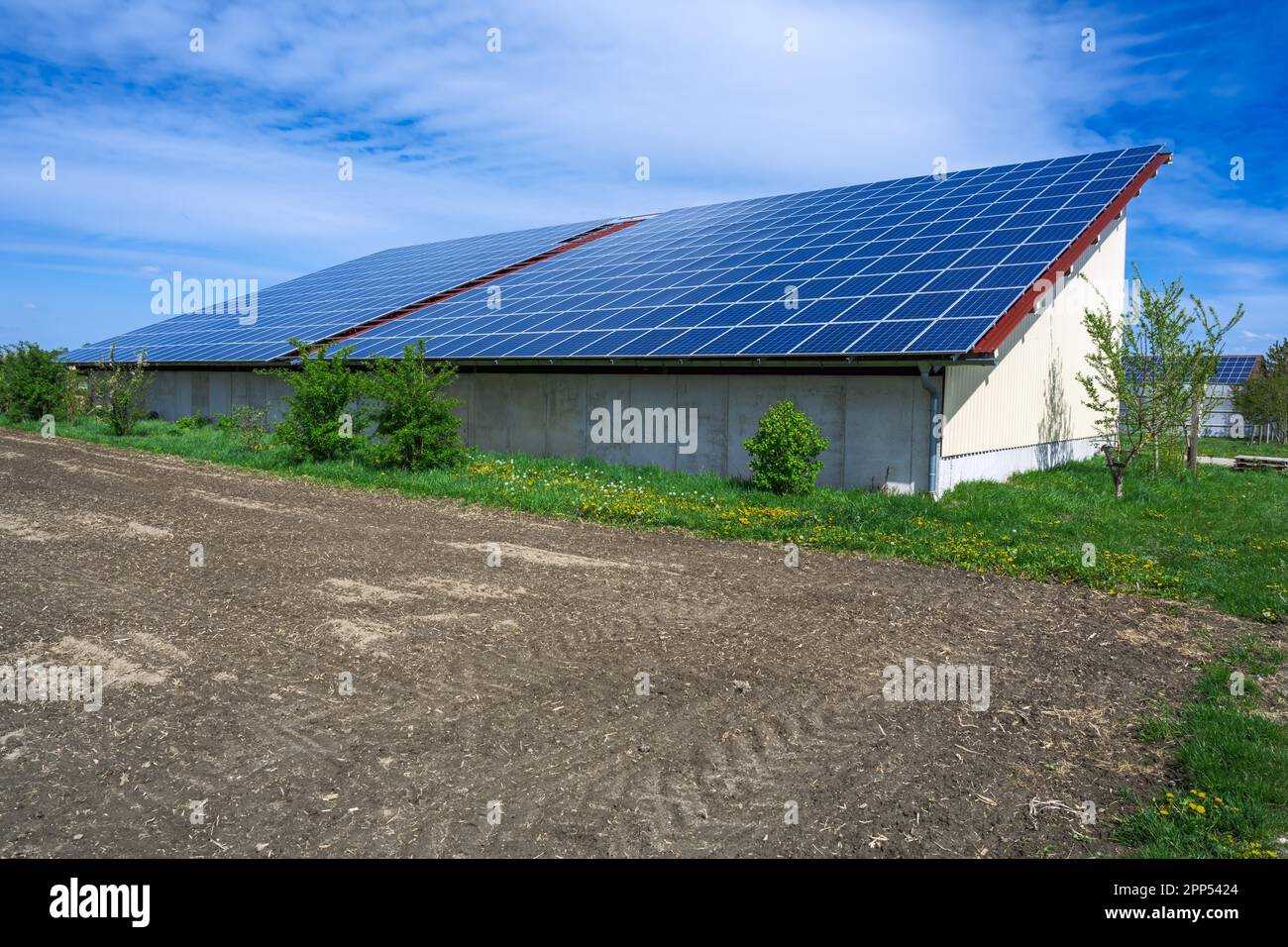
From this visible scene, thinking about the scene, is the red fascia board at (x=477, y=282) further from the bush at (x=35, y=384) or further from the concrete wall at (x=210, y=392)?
the bush at (x=35, y=384)

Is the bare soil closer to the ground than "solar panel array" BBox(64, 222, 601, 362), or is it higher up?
closer to the ground

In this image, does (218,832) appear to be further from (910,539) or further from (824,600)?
(910,539)

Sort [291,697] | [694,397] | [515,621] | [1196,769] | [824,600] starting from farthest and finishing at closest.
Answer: [694,397] < [824,600] < [515,621] < [291,697] < [1196,769]

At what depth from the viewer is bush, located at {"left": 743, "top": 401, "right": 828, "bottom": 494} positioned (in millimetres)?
15062

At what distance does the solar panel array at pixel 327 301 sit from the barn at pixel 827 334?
2.22 ft

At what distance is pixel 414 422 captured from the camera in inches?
706

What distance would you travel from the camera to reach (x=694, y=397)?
17891 mm

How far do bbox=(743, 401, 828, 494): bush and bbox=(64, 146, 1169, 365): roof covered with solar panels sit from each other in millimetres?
1170

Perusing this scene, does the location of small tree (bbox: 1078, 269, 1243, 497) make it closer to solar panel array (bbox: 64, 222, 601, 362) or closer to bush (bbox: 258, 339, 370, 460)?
bush (bbox: 258, 339, 370, 460)

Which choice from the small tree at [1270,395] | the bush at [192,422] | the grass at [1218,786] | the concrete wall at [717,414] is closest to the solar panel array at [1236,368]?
the small tree at [1270,395]

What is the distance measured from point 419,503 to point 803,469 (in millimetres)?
6795

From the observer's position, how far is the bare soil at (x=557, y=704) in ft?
15.3

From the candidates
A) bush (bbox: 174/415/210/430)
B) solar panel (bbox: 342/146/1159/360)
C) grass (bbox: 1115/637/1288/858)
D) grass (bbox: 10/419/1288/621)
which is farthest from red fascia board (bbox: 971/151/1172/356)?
bush (bbox: 174/415/210/430)
